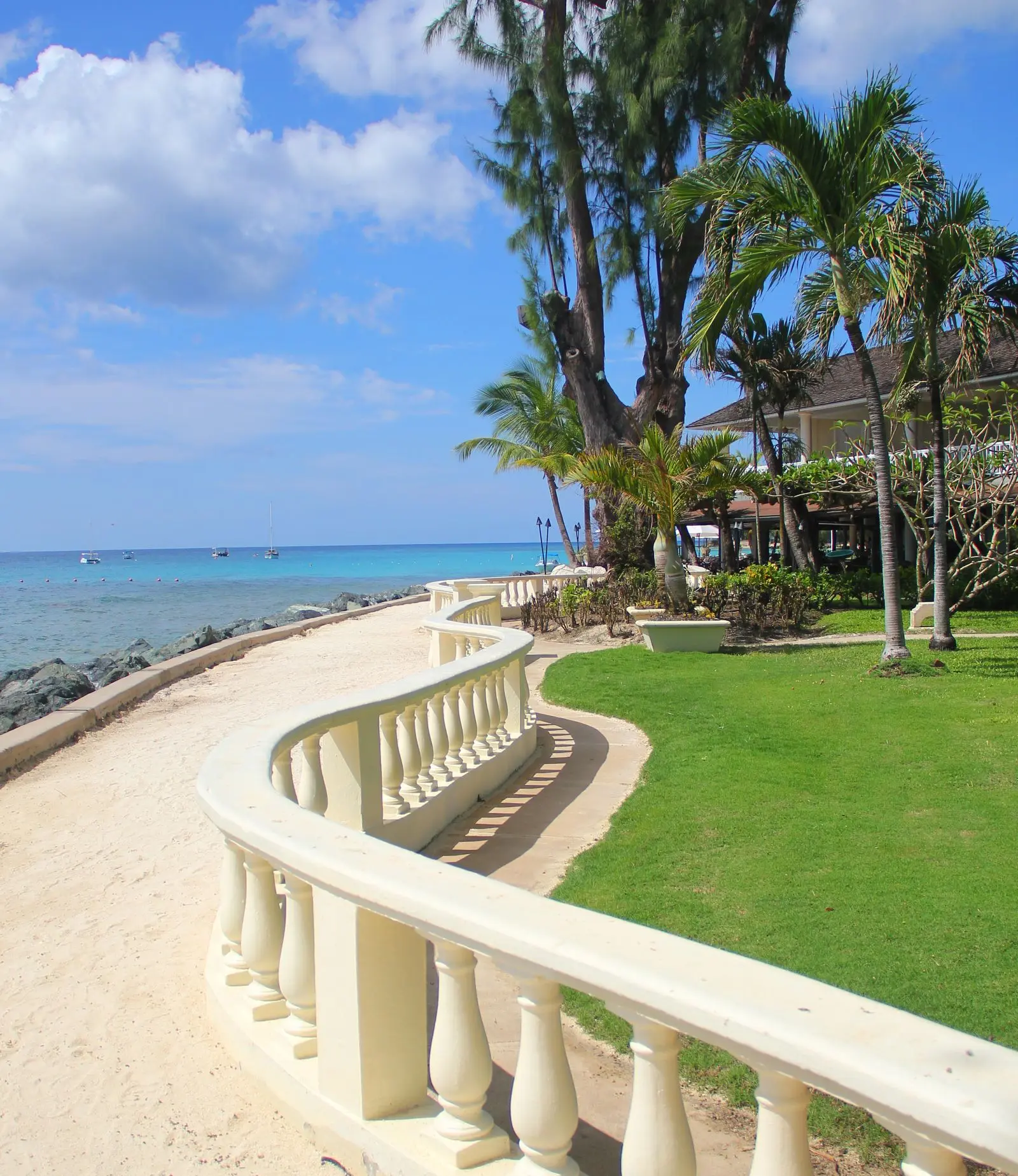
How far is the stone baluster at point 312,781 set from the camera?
4.47 meters

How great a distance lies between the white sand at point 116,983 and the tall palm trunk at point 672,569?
8.88 metres

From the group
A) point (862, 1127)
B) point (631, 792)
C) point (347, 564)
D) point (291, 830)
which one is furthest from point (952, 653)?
point (347, 564)

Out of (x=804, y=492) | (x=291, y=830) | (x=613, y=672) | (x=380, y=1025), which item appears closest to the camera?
(x=380, y=1025)

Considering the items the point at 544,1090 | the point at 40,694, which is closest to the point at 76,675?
the point at 40,694

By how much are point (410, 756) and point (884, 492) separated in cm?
805

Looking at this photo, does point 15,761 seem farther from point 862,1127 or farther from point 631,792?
point 862,1127

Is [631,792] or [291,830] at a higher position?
[291,830]

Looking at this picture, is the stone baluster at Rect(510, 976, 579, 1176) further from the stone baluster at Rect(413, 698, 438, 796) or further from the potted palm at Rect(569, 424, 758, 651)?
the potted palm at Rect(569, 424, 758, 651)

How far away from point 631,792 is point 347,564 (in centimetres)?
15759

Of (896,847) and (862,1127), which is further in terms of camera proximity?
(896,847)

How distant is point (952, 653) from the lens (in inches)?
524

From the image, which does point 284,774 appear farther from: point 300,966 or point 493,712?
point 493,712

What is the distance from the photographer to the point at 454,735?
21.7 feet

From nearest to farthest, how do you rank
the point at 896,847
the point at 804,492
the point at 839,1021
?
1. the point at 839,1021
2. the point at 896,847
3. the point at 804,492
